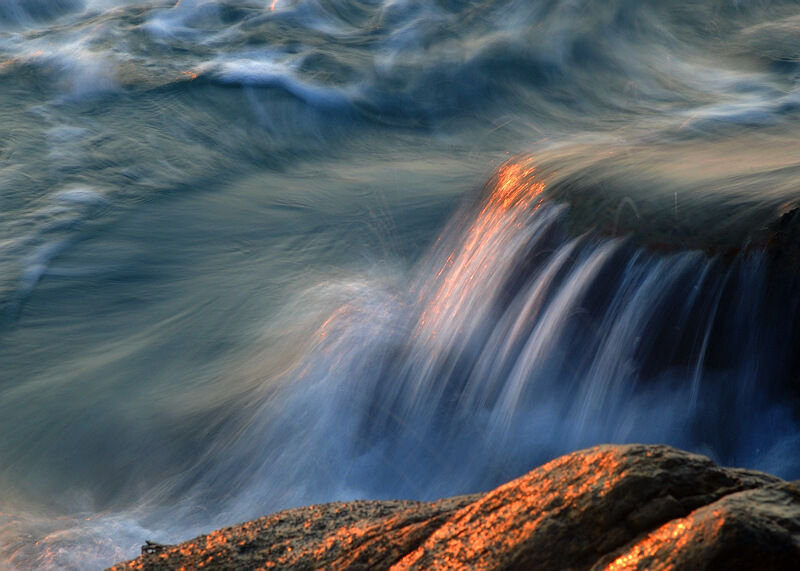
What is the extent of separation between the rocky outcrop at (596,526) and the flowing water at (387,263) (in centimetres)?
137

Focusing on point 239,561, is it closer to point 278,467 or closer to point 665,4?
point 278,467

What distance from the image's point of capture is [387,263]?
191 inches

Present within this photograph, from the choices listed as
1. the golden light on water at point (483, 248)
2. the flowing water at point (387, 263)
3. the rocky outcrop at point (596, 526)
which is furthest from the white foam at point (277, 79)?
the rocky outcrop at point (596, 526)

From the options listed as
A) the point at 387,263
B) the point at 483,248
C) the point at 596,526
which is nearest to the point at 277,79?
the point at 387,263

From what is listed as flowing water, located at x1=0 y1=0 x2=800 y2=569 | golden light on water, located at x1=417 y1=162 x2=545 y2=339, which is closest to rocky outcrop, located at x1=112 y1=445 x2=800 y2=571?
flowing water, located at x1=0 y1=0 x2=800 y2=569

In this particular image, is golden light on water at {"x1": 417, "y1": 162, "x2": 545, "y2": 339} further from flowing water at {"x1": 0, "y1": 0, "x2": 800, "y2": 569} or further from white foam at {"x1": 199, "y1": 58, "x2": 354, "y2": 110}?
white foam at {"x1": 199, "y1": 58, "x2": 354, "y2": 110}

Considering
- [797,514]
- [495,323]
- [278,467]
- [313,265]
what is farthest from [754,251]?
[313,265]

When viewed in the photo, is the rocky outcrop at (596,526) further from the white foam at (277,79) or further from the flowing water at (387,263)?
the white foam at (277,79)

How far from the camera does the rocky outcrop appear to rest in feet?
4.80

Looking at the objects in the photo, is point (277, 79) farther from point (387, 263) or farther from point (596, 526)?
point (596, 526)

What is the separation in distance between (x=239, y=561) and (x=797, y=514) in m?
1.28

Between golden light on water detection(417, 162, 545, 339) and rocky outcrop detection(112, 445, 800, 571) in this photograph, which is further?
golden light on water detection(417, 162, 545, 339)

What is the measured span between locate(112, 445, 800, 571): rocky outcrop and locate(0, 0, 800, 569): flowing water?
1.37 metres

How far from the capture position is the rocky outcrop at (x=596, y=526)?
146cm
